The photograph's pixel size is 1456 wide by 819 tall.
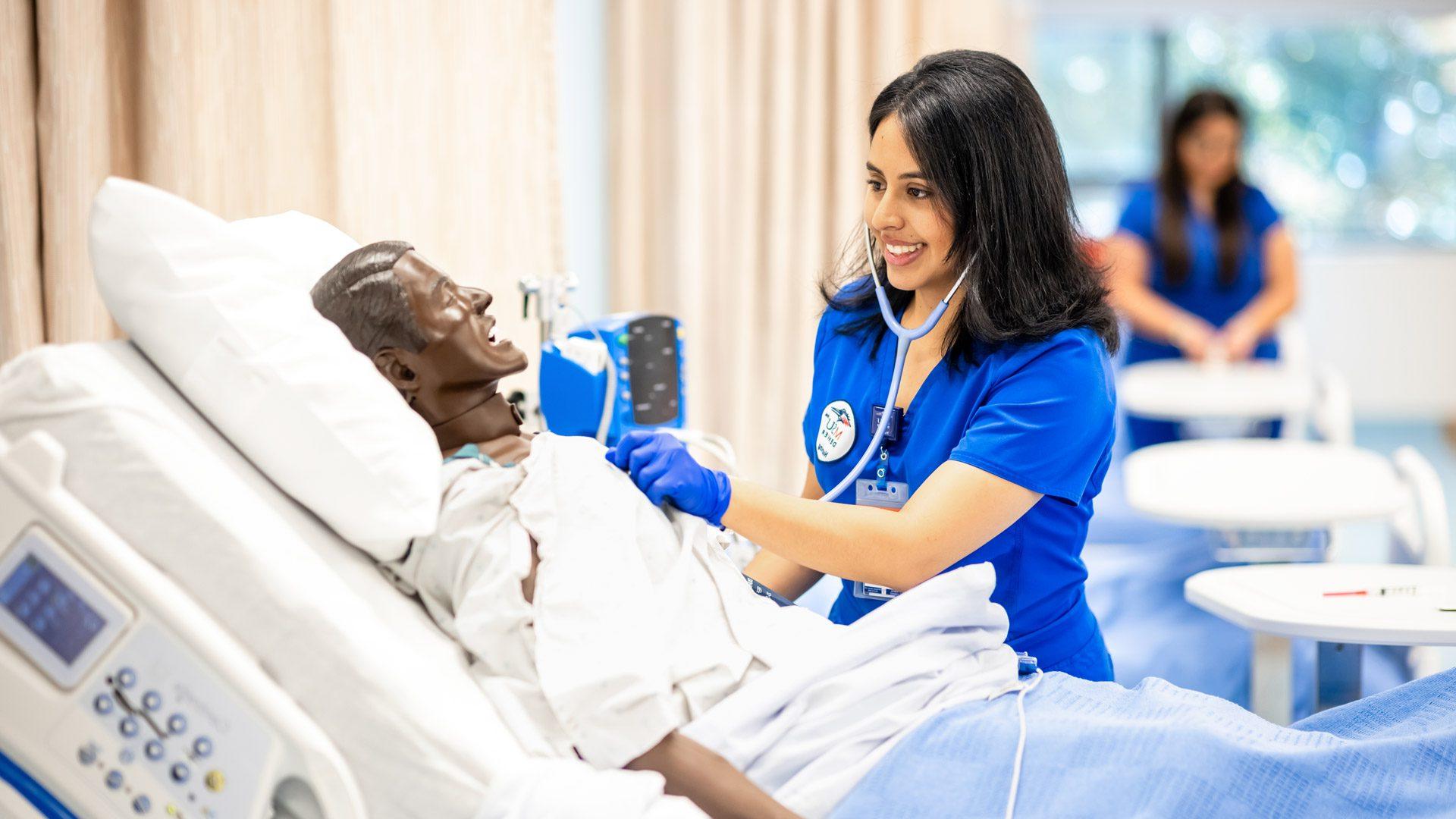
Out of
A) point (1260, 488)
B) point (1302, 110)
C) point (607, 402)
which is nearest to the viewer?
point (607, 402)

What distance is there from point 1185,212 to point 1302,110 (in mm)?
2296

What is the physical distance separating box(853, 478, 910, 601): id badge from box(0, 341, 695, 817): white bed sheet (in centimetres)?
58

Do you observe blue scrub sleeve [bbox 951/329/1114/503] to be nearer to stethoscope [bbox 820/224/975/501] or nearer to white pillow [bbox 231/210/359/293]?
stethoscope [bbox 820/224/975/501]

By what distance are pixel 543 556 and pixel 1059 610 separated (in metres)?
0.69

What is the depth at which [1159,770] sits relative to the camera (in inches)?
44.0

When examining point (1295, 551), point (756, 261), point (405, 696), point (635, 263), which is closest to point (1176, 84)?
point (756, 261)

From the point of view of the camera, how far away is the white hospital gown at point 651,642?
3.68 feet

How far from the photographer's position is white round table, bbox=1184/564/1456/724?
59.3 inches

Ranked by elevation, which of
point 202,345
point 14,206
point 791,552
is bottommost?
point 791,552

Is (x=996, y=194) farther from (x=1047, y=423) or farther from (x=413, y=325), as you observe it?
(x=413, y=325)

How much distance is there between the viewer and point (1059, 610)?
1546 mm

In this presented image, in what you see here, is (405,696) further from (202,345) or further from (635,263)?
(635,263)

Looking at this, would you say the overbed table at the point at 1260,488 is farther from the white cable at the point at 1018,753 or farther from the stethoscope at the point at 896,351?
the white cable at the point at 1018,753

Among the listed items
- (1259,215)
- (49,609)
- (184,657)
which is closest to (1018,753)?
(184,657)
